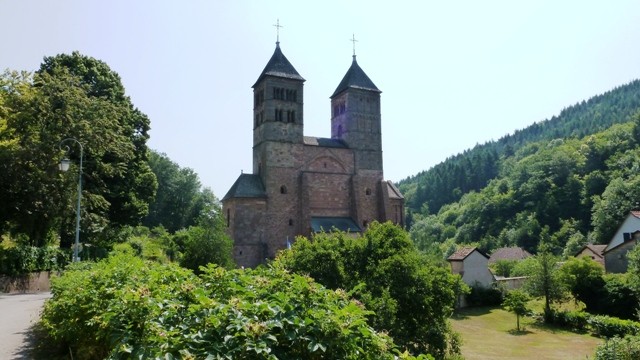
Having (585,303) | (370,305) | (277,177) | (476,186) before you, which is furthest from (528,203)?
(370,305)

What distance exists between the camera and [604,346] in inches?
755

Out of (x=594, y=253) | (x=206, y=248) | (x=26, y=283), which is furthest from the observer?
(x=594, y=253)

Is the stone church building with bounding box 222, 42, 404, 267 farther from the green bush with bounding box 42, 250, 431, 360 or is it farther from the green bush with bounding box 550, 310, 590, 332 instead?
the green bush with bounding box 42, 250, 431, 360

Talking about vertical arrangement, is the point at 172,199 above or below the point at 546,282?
above

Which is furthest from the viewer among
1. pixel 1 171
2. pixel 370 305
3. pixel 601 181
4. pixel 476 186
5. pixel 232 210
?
pixel 476 186

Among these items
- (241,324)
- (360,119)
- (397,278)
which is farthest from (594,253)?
(241,324)

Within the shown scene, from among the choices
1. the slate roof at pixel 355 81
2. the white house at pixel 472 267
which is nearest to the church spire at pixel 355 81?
the slate roof at pixel 355 81

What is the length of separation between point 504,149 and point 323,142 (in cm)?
13052

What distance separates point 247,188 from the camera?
4406 cm

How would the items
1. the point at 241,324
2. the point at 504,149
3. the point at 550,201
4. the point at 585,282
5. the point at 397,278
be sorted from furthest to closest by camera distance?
the point at 504,149
the point at 550,201
the point at 585,282
the point at 397,278
the point at 241,324

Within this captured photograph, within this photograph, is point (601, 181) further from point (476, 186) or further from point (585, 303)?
point (585, 303)

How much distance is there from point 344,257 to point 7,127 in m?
A: 18.2

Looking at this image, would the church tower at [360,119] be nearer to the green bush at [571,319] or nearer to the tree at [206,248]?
the tree at [206,248]

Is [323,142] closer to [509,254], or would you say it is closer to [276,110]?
[276,110]
